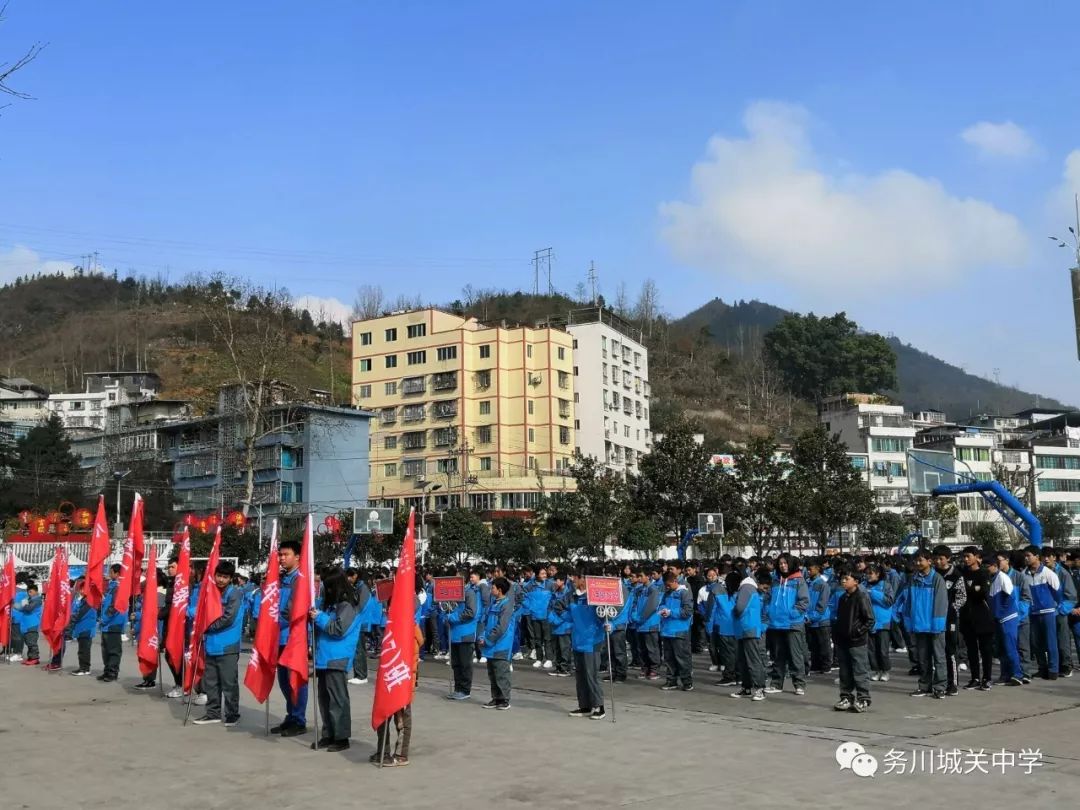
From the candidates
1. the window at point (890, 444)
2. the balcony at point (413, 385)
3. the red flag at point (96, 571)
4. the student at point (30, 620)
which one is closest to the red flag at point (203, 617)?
the red flag at point (96, 571)

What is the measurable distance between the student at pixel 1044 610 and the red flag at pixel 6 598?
17421mm

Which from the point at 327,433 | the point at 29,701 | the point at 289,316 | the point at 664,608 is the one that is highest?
the point at 289,316

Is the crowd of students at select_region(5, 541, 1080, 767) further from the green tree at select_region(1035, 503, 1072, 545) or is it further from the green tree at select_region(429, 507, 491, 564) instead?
the green tree at select_region(1035, 503, 1072, 545)

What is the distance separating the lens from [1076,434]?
84.4 meters

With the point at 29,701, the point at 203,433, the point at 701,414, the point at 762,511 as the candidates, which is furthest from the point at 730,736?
the point at 701,414

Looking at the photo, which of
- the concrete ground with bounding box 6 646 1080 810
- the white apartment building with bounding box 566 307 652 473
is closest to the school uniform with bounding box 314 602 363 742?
the concrete ground with bounding box 6 646 1080 810

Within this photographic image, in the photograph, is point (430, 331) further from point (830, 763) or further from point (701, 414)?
point (830, 763)

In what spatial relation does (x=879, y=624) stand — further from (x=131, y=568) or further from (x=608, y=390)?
(x=608, y=390)

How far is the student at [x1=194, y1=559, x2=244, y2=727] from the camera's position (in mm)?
11531

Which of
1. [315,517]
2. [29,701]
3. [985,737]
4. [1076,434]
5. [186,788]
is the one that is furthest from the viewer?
[1076,434]

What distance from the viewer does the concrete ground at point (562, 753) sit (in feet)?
25.4

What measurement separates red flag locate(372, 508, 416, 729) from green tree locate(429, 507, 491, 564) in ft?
99.8

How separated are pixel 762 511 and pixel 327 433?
29.5 metres

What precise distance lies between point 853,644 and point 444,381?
58.6 metres
